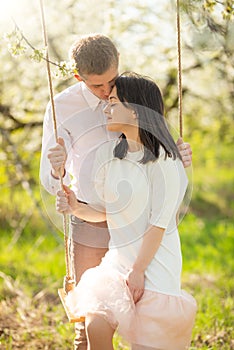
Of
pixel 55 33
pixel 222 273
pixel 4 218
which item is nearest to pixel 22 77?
pixel 55 33

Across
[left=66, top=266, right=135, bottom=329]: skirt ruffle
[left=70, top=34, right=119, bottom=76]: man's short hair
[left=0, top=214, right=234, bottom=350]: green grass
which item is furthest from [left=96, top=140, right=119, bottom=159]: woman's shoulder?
[left=0, top=214, right=234, bottom=350]: green grass

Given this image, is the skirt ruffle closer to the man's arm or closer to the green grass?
the man's arm

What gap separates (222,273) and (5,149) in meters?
2.16

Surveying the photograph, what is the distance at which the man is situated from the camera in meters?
2.70

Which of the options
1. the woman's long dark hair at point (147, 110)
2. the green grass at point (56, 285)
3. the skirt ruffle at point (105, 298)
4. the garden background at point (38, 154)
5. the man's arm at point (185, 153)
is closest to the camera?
the skirt ruffle at point (105, 298)

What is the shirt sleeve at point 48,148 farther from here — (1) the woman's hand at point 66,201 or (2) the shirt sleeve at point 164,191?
(2) the shirt sleeve at point 164,191

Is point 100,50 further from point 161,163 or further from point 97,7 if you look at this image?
point 97,7

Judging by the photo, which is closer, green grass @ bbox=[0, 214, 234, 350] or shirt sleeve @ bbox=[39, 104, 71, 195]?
shirt sleeve @ bbox=[39, 104, 71, 195]

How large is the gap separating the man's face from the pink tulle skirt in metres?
0.74

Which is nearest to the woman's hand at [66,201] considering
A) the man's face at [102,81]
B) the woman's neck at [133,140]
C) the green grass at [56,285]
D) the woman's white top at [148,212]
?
the woman's white top at [148,212]

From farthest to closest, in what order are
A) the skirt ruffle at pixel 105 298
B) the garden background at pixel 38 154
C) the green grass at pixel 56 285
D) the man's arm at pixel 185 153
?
1. the garden background at pixel 38 154
2. the green grass at pixel 56 285
3. the man's arm at pixel 185 153
4. the skirt ruffle at pixel 105 298

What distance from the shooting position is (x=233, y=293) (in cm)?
510

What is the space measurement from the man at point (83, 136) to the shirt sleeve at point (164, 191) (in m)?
0.15

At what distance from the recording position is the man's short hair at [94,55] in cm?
267
